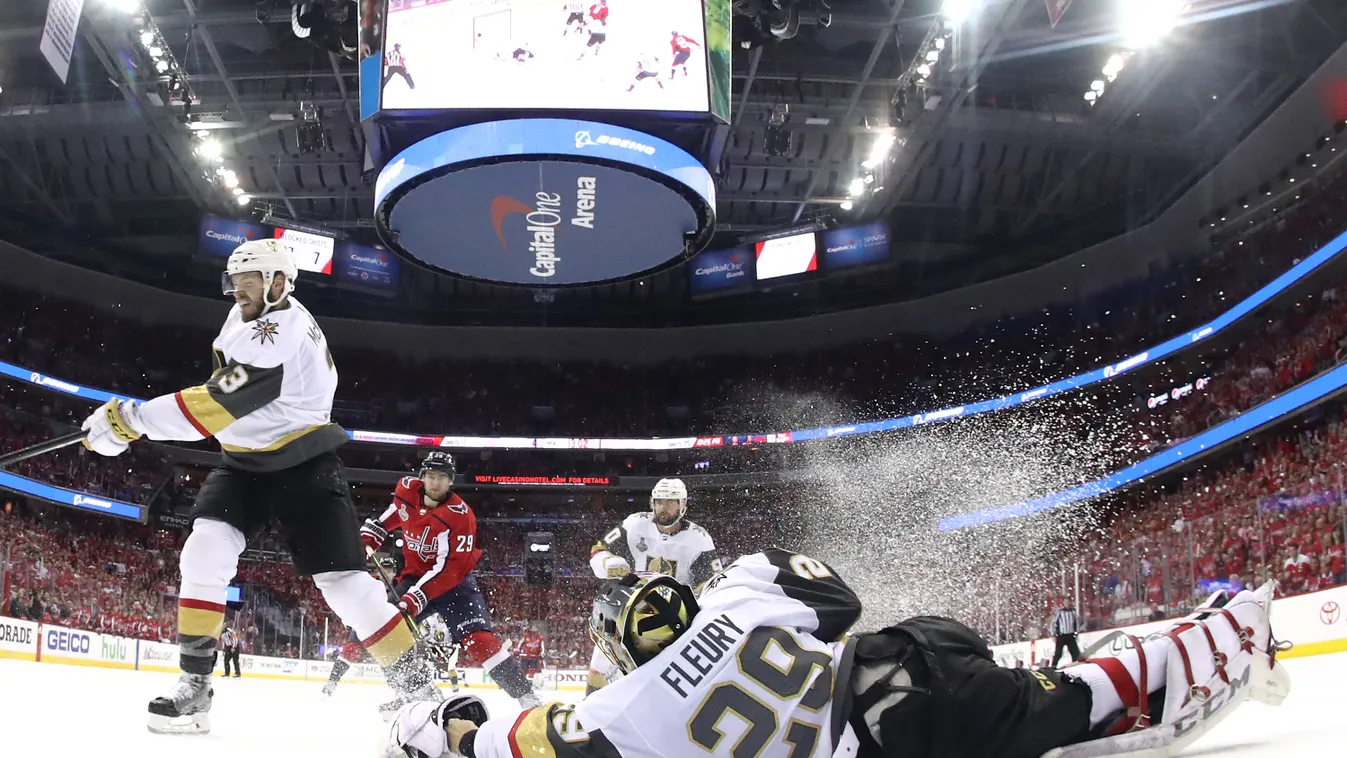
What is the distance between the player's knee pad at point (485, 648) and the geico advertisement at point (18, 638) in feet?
15.7

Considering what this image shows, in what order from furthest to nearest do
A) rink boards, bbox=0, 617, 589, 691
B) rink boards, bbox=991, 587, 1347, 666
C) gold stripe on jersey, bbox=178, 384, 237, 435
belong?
rink boards, bbox=0, 617, 589, 691
rink boards, bbox=991, 587, 1347, 666
gold stripe on jersey, bbox=178, 384, 237, 435

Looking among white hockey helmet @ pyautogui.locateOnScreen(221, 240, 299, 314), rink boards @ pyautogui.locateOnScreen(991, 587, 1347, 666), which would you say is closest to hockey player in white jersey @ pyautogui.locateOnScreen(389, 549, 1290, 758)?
white hockey helmet @ pyautogui.locateOnScreen(221, 240, 299, 314)

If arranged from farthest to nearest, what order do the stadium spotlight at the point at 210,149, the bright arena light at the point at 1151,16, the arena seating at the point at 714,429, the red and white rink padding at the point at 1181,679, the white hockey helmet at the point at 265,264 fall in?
the stadium spotlight at the point at 210,149
the arena seating at the point at 714,429
the bright arena light at the point at 1151,16
the white hockey helmet at the point at 265,264
the red and white rink padding at the point at 1181,679

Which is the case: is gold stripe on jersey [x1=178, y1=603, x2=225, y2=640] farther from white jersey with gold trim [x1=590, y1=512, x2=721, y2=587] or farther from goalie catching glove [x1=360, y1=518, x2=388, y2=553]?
white jersey with gold trim [x1=590, y1=512, x2=721, y2=587]

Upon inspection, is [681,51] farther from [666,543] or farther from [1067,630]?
[1067,630]

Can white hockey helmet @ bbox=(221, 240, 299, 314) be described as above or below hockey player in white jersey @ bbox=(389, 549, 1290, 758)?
above

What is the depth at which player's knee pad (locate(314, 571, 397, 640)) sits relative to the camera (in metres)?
3.06

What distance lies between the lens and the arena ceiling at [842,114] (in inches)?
493

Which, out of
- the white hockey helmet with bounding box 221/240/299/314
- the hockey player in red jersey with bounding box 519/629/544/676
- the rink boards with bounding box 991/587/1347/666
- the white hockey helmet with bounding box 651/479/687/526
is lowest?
the hockey player in red jersey with bounding box 519/629/544/676

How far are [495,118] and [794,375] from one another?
15.5 metres

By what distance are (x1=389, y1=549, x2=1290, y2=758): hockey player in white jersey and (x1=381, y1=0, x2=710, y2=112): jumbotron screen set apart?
667 centimetres

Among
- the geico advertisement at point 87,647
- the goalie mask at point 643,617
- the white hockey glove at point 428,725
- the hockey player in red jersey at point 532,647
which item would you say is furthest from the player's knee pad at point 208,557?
the hockey player in red jersey at point 532,647

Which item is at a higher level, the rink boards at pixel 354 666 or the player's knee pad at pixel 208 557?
the player's knee pad at pixel 208 557

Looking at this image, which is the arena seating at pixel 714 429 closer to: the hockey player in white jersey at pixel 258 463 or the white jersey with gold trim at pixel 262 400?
the hockey player in white jersey at pixel 258 463
